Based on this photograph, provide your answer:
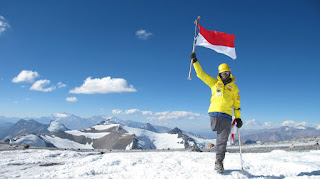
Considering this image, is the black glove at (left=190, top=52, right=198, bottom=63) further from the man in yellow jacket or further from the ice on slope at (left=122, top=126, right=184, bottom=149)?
the ice on slope at (left=122, top=126, right=184, bottom=149)

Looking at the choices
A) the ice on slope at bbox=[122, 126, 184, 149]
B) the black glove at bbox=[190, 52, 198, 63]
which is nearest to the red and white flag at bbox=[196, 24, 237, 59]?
the black glove at bbox=[190, 52, 198, 63]

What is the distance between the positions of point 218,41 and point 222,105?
4340mm

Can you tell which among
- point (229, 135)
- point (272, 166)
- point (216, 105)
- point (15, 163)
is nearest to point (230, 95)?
point (216, 105)

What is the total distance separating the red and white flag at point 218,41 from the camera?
8539 millimetres

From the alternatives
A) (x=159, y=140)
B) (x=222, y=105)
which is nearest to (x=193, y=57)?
(x=222, y=105)

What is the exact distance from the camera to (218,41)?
879 cm

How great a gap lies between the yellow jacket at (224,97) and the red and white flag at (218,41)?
2930 mm

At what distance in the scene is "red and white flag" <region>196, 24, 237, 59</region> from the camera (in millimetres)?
8539

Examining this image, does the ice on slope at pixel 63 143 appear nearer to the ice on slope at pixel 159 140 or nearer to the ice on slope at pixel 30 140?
the ice on slope at pixel 30 140

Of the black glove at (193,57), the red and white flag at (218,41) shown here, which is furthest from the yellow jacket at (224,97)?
the red and white flag at (218,41)

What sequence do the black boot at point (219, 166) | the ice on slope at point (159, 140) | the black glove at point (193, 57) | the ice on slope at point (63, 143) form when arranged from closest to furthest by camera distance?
1. the black boot at point (219, 166)
2. the black glove at point (193, 57)
3. the ice on slope at point (63, 143)
4. the ice on slope at point (159, 140)

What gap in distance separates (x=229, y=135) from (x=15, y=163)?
8.31 metres

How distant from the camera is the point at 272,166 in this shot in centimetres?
607

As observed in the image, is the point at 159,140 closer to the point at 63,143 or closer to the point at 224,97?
the point at 63,143
